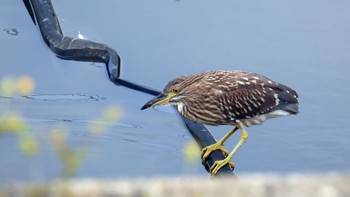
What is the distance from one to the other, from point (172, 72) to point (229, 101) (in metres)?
1.48

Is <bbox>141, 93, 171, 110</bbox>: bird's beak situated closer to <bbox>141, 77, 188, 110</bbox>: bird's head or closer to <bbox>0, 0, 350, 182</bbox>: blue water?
<bbox>141, 77, 188, 110</bbox>: bird's head

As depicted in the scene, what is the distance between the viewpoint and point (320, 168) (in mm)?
5445

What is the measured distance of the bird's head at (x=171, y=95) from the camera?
16.4 ft

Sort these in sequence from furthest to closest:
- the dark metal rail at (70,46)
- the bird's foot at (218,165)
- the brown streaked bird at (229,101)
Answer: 1. the dark metal rail at (70,46)
2. the brown streaked bird at (229,101)
3. the bird's foot at (218,165)

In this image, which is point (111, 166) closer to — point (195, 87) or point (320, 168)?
point (195, 87)

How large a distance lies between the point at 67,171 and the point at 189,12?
5.87 meters

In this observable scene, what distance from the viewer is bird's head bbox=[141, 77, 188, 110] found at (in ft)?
16.4

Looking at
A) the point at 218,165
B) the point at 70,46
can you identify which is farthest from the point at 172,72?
the point at 218,165

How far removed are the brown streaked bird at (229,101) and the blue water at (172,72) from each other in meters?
0.34

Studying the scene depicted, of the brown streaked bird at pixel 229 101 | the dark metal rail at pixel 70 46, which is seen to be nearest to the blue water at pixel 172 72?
the dark metal rail at pixel 70 46

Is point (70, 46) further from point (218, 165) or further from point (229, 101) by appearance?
point (218, 165)

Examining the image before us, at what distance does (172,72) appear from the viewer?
6.50m


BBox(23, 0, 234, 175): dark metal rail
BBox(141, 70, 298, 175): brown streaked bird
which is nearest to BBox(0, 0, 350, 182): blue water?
BBox(23, 0, 234, 175): dark metal rail

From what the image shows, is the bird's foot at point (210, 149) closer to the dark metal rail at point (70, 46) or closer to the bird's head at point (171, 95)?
the bird's head at point (171, 95)
